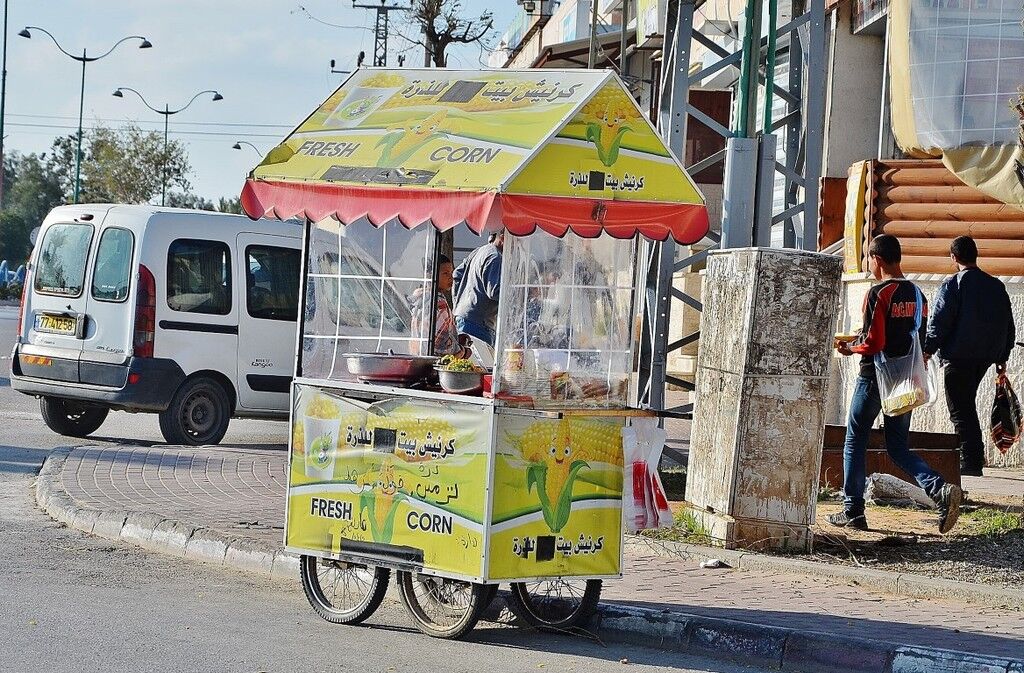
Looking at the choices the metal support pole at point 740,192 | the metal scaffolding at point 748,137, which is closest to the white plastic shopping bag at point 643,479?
the metal scaffolding at point 748,137

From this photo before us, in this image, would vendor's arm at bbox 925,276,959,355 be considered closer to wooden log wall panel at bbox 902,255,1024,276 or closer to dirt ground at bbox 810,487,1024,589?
dirt ground at bbox 810,487,1024,589

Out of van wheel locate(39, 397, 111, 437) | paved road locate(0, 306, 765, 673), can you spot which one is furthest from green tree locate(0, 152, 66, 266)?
paved road locate(0, 306, 765, 673)

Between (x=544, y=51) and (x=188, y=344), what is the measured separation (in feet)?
47.9

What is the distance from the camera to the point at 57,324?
12.7 m

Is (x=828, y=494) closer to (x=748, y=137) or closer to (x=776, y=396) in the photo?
(x=776, y=396)

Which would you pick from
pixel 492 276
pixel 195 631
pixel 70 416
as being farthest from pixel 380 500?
pixel 70 416

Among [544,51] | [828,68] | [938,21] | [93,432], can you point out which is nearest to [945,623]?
[938,21]

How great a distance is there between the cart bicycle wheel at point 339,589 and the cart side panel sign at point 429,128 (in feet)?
6.11

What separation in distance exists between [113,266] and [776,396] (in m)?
6.83

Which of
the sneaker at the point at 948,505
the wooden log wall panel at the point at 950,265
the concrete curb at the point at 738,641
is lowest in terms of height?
the concrete curb at the point at 738,641

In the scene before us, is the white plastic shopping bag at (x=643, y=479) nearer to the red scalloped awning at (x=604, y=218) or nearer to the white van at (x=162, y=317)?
the red scalloped awning at (x=604, y=218)

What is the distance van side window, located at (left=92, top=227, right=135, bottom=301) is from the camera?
40.7ft

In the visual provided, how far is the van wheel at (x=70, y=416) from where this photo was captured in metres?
13.4

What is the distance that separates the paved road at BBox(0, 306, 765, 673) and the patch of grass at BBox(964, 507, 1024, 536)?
3222 mm
